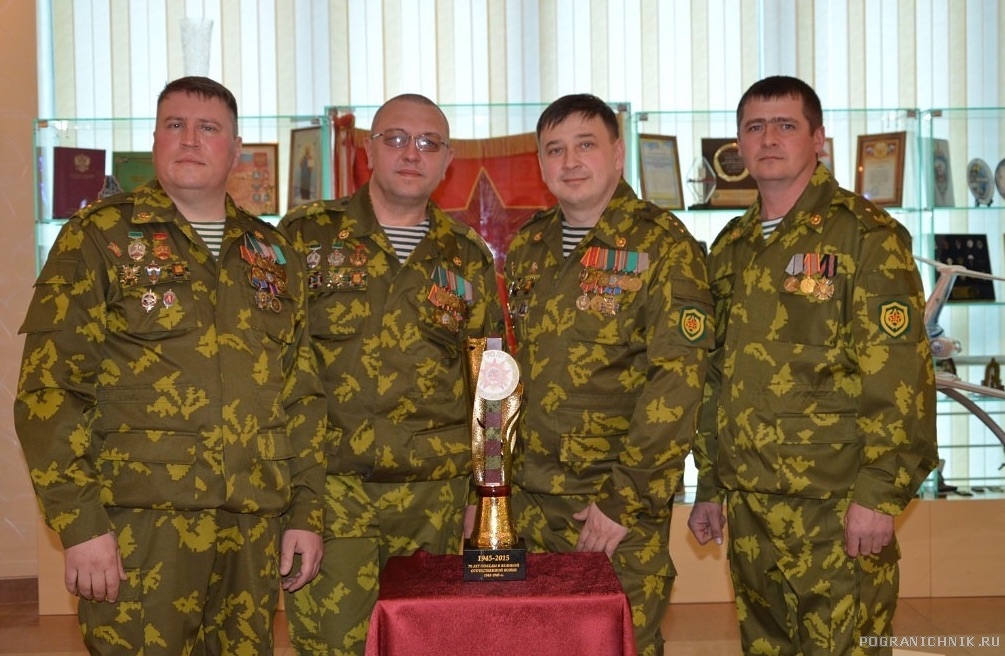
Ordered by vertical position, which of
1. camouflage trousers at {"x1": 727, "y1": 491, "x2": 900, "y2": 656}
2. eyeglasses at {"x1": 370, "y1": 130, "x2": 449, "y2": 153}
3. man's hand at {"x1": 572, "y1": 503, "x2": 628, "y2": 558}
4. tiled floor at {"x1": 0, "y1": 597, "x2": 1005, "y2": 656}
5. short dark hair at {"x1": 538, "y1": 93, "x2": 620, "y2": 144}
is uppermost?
short dark hair at {"x1": 538, "y1": 93, "x2": 620, "y2": 144}

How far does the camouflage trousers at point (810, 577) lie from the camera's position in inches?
100

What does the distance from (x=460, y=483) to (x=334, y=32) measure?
10.9ft

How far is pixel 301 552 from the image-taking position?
2465 millimetres

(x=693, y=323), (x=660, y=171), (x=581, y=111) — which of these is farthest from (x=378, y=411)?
(x=660, y=171)

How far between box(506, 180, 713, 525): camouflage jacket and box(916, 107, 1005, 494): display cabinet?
7.26ft

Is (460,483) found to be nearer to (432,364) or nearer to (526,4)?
(432,364)

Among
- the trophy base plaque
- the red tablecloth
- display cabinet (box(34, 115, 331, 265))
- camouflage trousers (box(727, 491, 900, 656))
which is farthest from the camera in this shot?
display cabinet (box(34, 115, 331, 265))

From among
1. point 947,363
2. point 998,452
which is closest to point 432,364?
point 947,363

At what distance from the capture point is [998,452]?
14.9 ft

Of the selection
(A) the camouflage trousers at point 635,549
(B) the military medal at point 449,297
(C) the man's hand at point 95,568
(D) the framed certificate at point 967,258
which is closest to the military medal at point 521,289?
(B) the military medal at point 449,297

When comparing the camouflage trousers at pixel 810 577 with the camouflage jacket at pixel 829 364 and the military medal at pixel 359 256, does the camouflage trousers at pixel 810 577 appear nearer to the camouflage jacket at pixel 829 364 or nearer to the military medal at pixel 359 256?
the camouflage jacket at pixel 829 364

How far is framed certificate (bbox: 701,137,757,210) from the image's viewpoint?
14.1 ft

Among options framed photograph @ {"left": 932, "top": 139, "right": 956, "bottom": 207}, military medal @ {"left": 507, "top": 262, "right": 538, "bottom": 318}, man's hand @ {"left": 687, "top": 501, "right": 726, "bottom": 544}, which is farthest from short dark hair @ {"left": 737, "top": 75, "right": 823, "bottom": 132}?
framed photograph @ {"left": 932, "top": 139, "right": 956, "bottom": 207}

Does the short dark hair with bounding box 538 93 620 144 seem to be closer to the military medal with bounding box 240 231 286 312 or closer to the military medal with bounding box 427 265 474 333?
the military medal with bounding box 427 265 474 333
